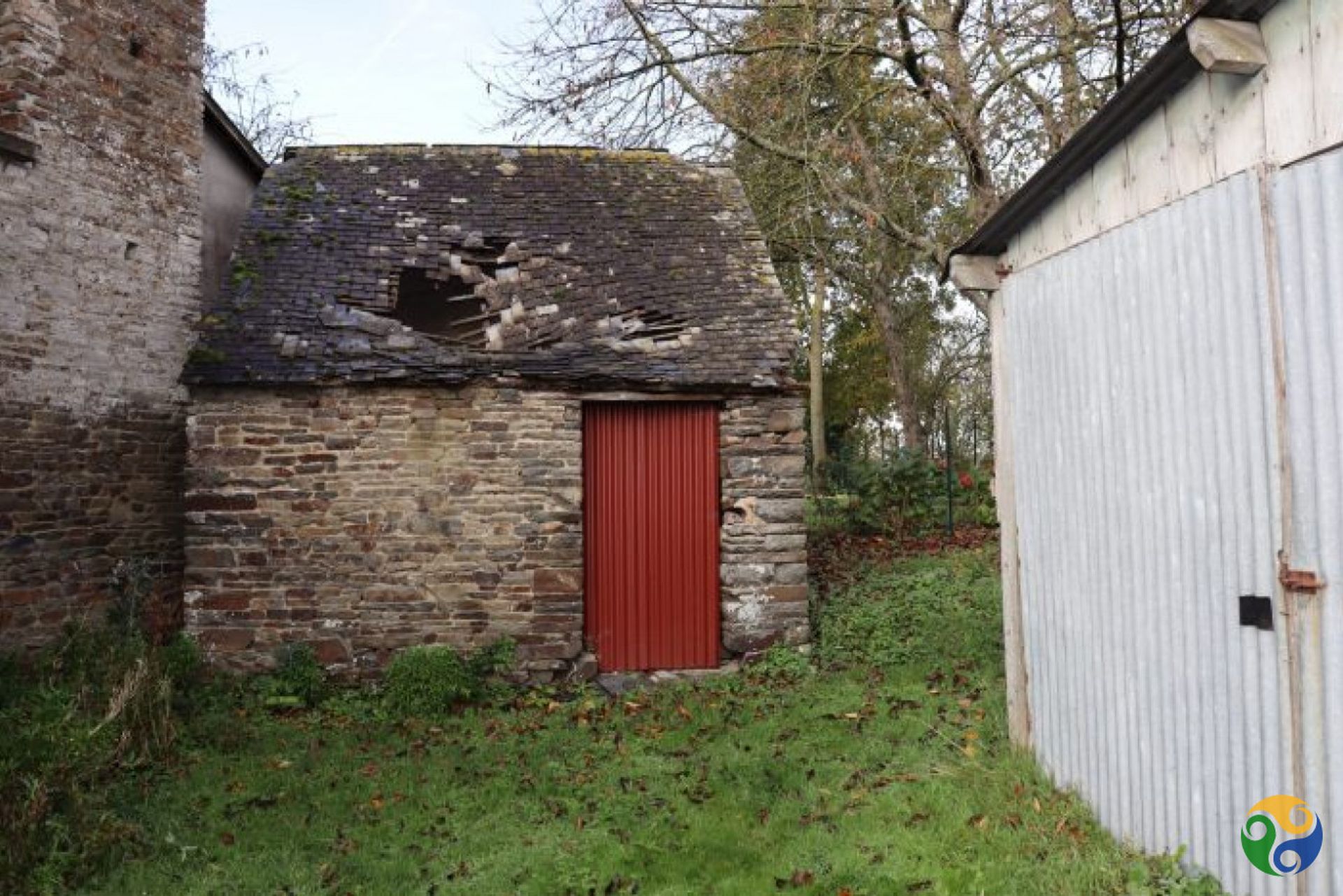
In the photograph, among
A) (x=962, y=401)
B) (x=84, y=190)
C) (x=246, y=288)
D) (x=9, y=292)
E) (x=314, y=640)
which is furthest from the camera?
(x=962, y=401)

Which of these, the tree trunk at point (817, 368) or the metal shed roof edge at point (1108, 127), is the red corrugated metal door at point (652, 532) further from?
the tree trunk at point (817, 368)

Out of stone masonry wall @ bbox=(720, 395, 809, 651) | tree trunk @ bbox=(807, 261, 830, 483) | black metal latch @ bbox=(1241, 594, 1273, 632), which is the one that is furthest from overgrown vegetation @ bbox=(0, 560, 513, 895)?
tree trunk @ bbox=(807, 261, 830, 483)

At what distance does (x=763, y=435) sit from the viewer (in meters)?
8.88

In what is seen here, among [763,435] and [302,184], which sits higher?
[302,184]

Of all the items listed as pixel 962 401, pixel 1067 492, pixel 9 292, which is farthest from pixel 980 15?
pixel 962 401

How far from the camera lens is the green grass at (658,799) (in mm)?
4395

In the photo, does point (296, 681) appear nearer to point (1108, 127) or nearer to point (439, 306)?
point (439, 306)

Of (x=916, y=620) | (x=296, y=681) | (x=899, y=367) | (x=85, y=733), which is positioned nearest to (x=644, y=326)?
(x=916, y=620)

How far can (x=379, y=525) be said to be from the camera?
8531 millimetres

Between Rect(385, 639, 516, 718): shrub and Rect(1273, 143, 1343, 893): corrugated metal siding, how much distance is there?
6.49 metres

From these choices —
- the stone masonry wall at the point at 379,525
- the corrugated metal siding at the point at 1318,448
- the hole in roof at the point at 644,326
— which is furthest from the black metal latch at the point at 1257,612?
the hole in roof at the point at 644,326

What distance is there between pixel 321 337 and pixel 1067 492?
6.81 meters

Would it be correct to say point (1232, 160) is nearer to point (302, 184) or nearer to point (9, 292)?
point (9, 292)

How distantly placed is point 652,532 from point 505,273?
10.2ft
